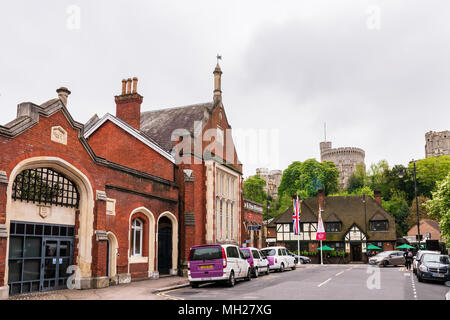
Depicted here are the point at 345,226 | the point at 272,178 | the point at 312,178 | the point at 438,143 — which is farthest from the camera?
the point at 272,178

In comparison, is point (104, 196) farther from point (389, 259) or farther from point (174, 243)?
point (389, 259)

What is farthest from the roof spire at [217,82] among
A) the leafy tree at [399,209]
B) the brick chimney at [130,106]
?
the leafy tree at [399,209]

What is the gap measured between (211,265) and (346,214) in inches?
1732

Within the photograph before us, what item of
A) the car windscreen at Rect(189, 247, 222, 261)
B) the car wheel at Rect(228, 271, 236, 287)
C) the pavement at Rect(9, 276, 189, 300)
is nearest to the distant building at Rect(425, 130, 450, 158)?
the car wheel at Rect(228, 271, 236, 287)

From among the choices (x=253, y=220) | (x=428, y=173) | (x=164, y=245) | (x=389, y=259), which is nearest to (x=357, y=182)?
(x=428, y=173)

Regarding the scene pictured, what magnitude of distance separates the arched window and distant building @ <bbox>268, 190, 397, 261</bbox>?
36831 millimetres

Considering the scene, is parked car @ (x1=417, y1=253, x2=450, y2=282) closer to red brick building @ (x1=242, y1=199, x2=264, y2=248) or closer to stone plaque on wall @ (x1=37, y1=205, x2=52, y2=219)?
stone plaque on wall @ (x1=37, y1=205, x2=52, y2=219)

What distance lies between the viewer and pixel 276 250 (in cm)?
2922

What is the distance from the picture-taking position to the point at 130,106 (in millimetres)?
29625

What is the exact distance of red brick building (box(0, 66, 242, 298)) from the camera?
14664mm

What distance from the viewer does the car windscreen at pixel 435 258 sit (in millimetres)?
20923

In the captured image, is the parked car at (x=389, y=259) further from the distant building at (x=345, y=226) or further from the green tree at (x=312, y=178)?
the green tree at (x=312, y=178)

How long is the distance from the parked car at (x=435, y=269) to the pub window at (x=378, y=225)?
115 feet
